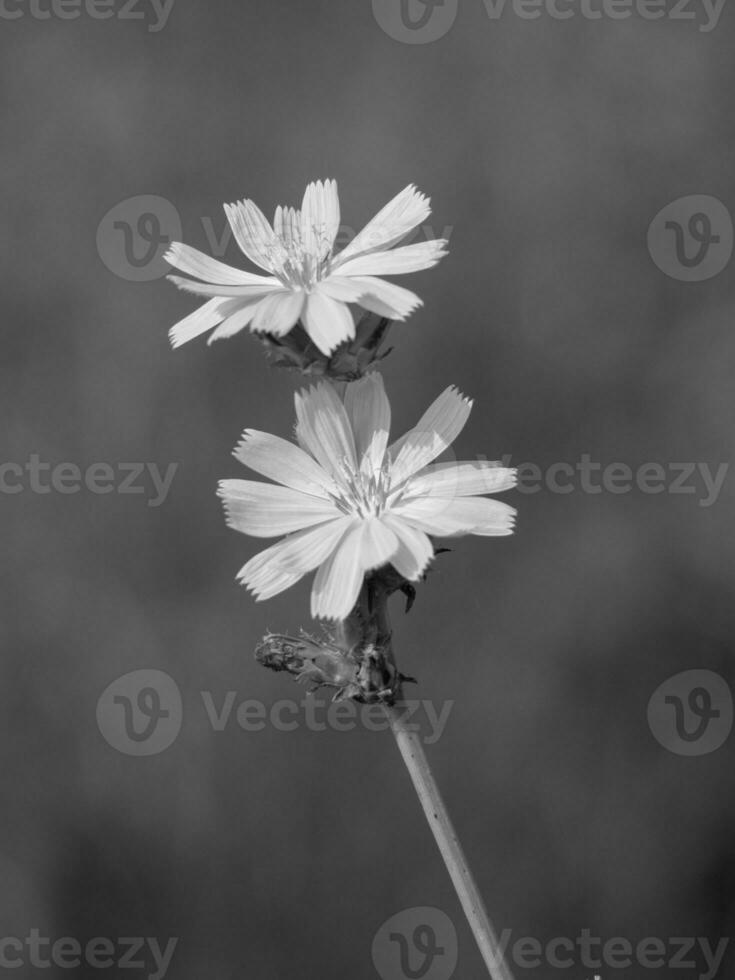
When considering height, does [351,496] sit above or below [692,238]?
below

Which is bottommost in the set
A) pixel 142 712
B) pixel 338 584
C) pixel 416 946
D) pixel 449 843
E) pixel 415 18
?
pixel 416 946

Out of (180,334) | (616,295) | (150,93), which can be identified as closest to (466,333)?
(616,295)

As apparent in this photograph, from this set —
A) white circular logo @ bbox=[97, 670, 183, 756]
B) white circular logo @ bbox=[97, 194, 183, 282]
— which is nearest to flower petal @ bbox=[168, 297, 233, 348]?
white circular logo @ bbox=[97, 194, 183, 282]

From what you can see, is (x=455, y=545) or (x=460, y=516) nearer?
(x=460, y=516)

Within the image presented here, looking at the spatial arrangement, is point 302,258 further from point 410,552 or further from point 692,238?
point 692,238

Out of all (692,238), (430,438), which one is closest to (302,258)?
(430,438)

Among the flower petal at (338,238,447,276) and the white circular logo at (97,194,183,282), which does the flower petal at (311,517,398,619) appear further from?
the white circular logo at (97,194,183,282)

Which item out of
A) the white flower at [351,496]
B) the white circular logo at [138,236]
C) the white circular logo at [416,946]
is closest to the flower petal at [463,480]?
the white flower at [351,496]
